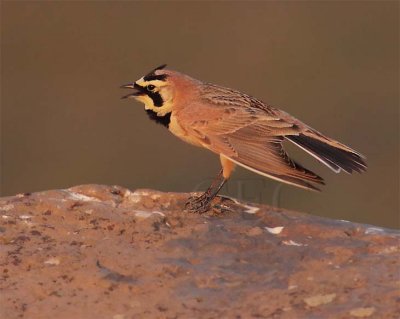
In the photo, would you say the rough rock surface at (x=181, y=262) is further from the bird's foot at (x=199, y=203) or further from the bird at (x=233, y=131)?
the bird at (x=233, y=131)

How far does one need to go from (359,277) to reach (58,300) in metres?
1.69

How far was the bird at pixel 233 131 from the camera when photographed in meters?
8.34

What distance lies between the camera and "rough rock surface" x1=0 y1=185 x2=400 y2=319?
6.48 metres

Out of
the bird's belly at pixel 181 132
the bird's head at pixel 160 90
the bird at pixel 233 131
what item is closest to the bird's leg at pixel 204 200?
the bird at pixel 233 131

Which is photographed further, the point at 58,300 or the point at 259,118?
the point at 259,118

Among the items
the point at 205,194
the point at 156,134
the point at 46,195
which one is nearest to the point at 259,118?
the point at 205,194

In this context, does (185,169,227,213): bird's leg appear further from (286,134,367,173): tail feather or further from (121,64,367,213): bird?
(286,134,367,173): tail feather

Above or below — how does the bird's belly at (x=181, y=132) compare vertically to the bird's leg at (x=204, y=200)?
above

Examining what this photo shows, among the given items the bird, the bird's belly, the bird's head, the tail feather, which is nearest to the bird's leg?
the bird

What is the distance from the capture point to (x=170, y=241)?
290 inches

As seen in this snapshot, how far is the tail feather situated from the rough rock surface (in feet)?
1.74

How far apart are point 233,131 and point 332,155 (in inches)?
31.2

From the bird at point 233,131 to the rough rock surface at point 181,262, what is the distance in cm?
32

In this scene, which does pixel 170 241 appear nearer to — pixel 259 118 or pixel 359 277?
pixel 359 277
